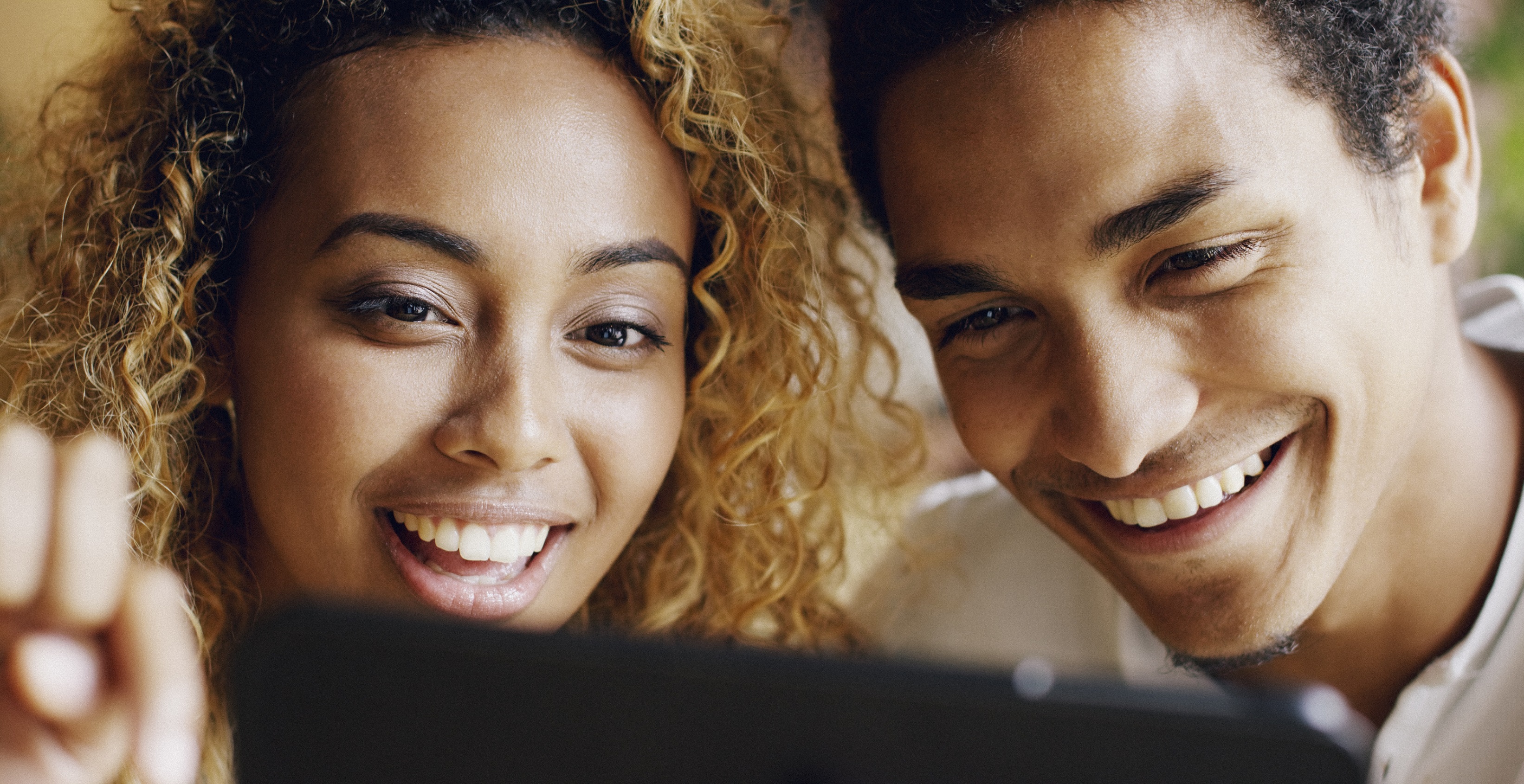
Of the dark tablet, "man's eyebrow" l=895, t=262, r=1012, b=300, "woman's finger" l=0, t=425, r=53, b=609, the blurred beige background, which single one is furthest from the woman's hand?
the blurred beige background

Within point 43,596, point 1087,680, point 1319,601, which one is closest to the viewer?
point 1087,680

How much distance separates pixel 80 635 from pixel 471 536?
0.49 m

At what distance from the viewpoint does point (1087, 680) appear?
0.48 meters

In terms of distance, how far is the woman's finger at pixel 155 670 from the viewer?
0.59 m

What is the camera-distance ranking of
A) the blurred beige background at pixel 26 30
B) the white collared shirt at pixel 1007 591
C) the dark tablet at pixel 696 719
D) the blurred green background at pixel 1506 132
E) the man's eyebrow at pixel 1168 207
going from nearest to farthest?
the dark tablet at pixel 696 719
the man's eyebrow at pixel 1168 207
the white collared shirt at pixel 1007 591
the blurred green background at pixel 1506 132
the blurred beige background at pixel 26 30

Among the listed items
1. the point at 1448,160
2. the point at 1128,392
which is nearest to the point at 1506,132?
the point at 1448,160

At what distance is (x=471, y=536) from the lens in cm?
108

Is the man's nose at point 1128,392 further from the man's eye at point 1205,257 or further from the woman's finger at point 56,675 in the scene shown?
the woman's finger at point 56,675

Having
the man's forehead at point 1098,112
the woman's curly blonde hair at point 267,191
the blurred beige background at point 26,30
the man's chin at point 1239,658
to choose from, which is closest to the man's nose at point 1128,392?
the man's forehead at point 1098,112

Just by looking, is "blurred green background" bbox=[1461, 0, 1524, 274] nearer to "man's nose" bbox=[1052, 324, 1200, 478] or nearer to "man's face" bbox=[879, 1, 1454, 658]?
"man's face" bbox=[879, 1, 1454, 658]

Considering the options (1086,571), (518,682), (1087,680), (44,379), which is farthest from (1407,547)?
(44,379)

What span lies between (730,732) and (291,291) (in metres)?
0.77

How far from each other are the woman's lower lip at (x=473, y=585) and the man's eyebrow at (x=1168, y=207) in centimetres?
64

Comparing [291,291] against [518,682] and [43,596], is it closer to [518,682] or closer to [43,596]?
[43,596]
